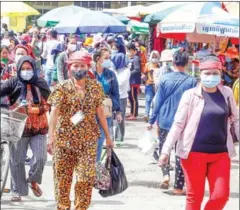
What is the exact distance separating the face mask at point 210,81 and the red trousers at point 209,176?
23.8 inches

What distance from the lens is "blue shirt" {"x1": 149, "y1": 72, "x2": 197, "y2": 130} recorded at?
8.45 m

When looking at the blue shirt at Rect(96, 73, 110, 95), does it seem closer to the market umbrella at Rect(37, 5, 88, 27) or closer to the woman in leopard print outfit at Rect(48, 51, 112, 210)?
the woman in leopard print outfit at Rect(48, 51, 112, 210)

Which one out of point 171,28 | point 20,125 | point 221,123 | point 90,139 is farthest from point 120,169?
point 171,28

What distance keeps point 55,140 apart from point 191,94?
1.29 meters

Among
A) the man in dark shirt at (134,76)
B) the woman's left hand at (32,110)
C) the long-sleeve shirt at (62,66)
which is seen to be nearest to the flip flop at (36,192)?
the woman's left hand at (32,110)

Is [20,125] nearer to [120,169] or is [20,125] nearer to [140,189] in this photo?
[120,169]

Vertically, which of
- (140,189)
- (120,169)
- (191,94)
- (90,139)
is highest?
(191,94)

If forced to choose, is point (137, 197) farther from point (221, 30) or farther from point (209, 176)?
point (221, 30)

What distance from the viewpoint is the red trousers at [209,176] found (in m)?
6.40

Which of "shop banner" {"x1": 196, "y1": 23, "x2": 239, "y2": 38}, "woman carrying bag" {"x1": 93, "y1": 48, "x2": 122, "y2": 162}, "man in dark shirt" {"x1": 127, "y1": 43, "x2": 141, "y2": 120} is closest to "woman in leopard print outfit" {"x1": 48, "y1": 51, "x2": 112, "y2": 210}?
"woman carrying bag" {"x1": 93, "y1": 48, "x2": 122, "y2": 162}

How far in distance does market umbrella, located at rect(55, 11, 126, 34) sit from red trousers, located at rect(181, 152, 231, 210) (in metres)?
10.9

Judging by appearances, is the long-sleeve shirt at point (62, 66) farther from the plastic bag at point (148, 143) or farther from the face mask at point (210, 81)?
the face mask at point (210, 81)

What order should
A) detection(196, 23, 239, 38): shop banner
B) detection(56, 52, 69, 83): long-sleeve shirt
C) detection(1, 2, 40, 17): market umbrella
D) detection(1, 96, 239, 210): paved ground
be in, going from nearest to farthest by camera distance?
detection(1, 96, 239, 210): paved ground < detection(196, 23, 239, 38): shop banner < detection(56, 52, 69, 83): long-sleeve shirt < detection(1, 2, 40, 17): market umbrella

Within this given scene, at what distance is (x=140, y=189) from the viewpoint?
29.8 ft
